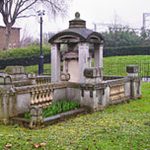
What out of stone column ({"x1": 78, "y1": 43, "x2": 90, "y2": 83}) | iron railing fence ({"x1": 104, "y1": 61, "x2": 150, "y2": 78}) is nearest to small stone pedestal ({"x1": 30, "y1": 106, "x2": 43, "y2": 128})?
stone column ({"x1": 78, "y1": 43, "x2": 90, "y2": 83})

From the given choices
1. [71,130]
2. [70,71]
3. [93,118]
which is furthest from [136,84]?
[71,130]

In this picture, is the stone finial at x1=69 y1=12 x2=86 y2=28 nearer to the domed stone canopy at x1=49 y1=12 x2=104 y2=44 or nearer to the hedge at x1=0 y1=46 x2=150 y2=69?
the domed stone canopy at x1=49 y1=12 x2=104 y2=44

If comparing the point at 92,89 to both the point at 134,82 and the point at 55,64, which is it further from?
the point at 134,82

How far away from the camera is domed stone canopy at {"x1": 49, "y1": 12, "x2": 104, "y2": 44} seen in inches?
449

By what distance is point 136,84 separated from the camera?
1285 cm

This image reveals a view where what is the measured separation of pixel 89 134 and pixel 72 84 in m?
3.61

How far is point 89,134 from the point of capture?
694cm

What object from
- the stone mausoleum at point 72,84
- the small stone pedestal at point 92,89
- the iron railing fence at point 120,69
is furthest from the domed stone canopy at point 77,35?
the iron railing fence at point 120,69

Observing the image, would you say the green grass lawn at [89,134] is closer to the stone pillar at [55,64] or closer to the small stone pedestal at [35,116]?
the small stone pedestal at [35,116]

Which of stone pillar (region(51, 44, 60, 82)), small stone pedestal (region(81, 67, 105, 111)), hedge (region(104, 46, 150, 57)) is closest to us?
small stone pedestal (region(81, 67, 105, 111))

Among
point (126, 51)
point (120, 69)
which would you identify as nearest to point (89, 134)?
point (120, 69)

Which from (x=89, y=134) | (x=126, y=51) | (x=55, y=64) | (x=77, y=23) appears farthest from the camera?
(x=126, y=51)

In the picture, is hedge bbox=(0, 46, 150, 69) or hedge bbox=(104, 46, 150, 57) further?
hedge bbox=(104, 46, 150, 57)

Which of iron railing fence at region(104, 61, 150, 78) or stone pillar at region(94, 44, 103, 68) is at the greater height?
stone pillar at region(94, 44, 103, 68)
